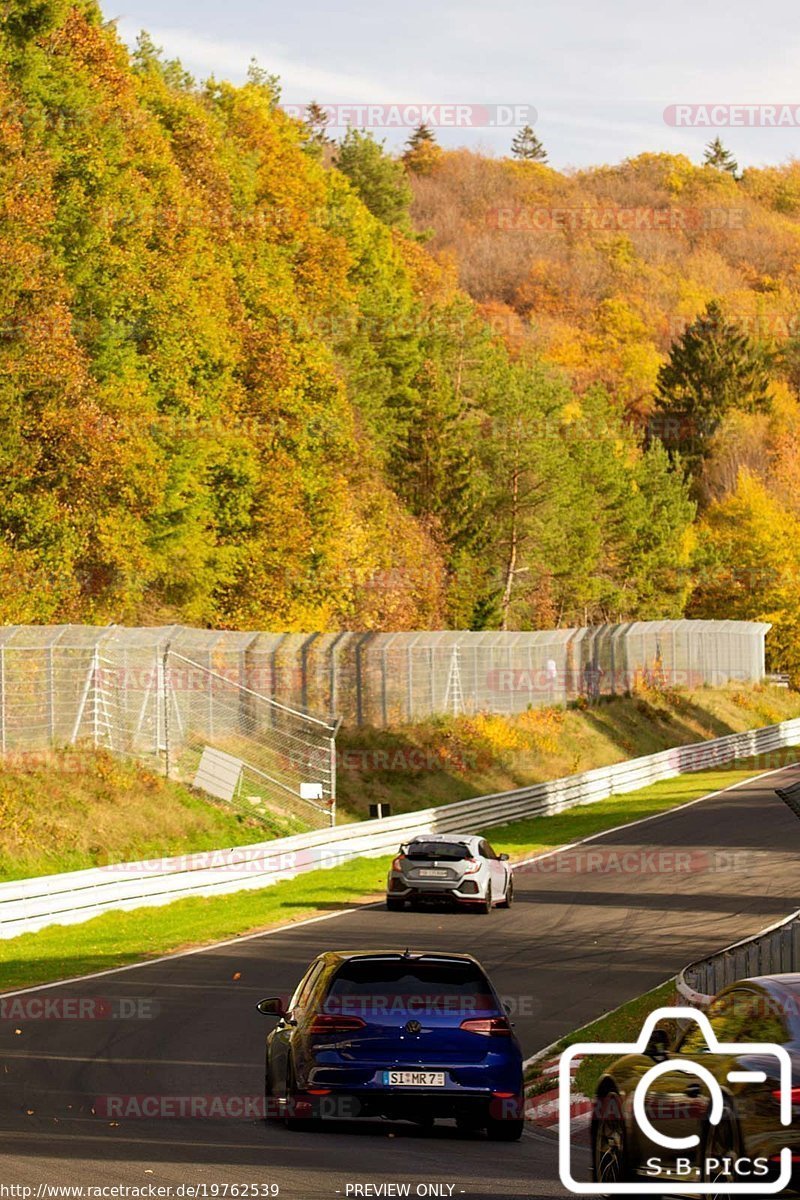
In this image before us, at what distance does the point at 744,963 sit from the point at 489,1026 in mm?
5003

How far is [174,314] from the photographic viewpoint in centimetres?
5612

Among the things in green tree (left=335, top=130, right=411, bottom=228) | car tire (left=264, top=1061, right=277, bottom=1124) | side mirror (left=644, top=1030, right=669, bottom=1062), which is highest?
green tree (left=335, top=130, right=411, bottom=228)

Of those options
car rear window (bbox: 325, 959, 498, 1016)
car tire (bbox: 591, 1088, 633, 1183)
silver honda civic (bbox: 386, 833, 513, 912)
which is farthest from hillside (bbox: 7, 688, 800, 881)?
car tire (bbox: 591, 1088, 633, 1183)

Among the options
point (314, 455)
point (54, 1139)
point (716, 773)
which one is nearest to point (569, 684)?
point (716, 773)

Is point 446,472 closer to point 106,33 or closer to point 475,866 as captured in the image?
point 106,33

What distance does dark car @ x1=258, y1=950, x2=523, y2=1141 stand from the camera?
42.4 feet

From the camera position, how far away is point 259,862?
117ft

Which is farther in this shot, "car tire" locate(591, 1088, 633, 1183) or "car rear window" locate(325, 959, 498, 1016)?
"car rear window" locate(325, 959, 498, 1016)

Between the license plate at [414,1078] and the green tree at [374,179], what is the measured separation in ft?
380

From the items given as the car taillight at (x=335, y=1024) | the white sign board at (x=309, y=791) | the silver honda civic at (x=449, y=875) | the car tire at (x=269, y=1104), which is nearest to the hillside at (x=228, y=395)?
the white sign board at (x=309, y=791)

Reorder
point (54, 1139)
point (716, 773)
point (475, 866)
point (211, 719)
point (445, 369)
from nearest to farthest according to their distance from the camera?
point (54, 1139) < point (475, 866) < point (211, 719) < point (716, 773) < point (445, 369)

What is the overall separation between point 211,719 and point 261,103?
54.8 meters

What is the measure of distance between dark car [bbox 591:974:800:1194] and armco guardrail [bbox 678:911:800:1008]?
5007 mm

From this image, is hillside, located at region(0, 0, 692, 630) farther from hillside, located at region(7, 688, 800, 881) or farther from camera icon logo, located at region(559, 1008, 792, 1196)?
camera icon logo, located at region(559, 1008, 792, 1196)
